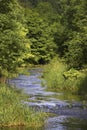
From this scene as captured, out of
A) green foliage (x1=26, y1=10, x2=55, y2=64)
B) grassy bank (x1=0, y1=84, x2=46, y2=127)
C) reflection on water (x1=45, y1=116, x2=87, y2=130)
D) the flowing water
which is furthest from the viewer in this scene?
green foliage (x1=26, y1=10, x2=55, y2=64)

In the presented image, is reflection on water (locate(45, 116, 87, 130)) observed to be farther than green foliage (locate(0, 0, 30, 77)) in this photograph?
No

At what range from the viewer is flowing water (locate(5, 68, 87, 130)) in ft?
57.3

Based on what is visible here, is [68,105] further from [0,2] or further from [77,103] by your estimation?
[0,2]

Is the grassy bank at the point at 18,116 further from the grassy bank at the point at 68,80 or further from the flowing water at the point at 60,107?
the grassy bank at the point at 68,80

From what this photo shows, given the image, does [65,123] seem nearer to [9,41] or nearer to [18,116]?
[18,116]

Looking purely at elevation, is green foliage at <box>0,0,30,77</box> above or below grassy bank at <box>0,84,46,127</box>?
above

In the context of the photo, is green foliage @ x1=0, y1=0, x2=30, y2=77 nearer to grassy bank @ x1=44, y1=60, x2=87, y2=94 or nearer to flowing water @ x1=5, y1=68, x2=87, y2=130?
flowing water @ x1=5, y1=68, x2=87, y2=130

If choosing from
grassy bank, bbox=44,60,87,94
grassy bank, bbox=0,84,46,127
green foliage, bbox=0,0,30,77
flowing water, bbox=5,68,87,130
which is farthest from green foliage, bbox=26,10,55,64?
grassy bank, bbox=0,84,46,127

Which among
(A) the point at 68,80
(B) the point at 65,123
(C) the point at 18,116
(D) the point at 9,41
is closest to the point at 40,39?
(A) the point at 68,80

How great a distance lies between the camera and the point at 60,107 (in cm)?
2214

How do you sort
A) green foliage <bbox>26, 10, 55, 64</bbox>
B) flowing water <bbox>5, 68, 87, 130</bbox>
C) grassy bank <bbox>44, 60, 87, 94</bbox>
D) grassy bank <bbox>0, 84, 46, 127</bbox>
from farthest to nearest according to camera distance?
green foliage <bbox>26, 10, 55, 64</bbox>, grassy bank <bbox>44, 60, 87, 94</bbox>, flowing water <bbox>5, 68, 87, 130</bbox>, grassy bank <bbox>0, 84, 46, 127</bbox>

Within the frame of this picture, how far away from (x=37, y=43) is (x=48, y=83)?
44.3m

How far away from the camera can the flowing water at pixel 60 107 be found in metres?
17.5

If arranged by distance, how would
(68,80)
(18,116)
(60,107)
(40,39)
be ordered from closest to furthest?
1. (18,116)
2. (60,107)
3. (68,80)
4. (40,39)
